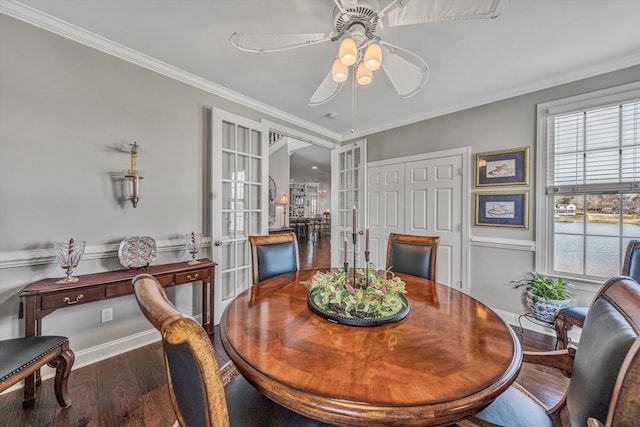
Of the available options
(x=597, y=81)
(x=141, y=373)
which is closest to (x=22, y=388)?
(x=141, y=373)

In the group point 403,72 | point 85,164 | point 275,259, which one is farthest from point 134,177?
point 403,72

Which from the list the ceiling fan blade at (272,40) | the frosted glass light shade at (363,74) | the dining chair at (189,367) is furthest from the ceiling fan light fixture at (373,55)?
the dining chair at (189,367)

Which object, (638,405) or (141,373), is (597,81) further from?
(141,373)

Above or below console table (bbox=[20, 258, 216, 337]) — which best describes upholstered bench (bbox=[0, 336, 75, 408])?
below

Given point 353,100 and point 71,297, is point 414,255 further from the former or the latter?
point 71,297

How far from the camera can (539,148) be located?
2.62 m

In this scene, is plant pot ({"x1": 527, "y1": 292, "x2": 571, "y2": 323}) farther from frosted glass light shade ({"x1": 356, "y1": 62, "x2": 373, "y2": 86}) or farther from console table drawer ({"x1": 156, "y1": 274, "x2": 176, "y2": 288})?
console table drawer ({"x1": 156, "y1": 274, "x2": 176, "y2": 288})

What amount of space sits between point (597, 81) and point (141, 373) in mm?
4582

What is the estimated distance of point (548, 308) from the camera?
88.2 inches

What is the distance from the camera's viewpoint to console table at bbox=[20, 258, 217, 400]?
1.60 m

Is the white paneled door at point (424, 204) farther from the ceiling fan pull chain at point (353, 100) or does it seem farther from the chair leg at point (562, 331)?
the chair leg at point (562, 331)

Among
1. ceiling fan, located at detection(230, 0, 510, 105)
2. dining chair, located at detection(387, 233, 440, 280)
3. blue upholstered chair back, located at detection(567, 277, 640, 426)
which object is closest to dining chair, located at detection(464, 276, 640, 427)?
blue upholstered chair back, located at detection(567, 277, 640, 426)

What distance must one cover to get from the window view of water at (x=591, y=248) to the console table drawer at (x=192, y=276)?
340 centimetres

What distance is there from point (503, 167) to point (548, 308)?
147 centimetres
